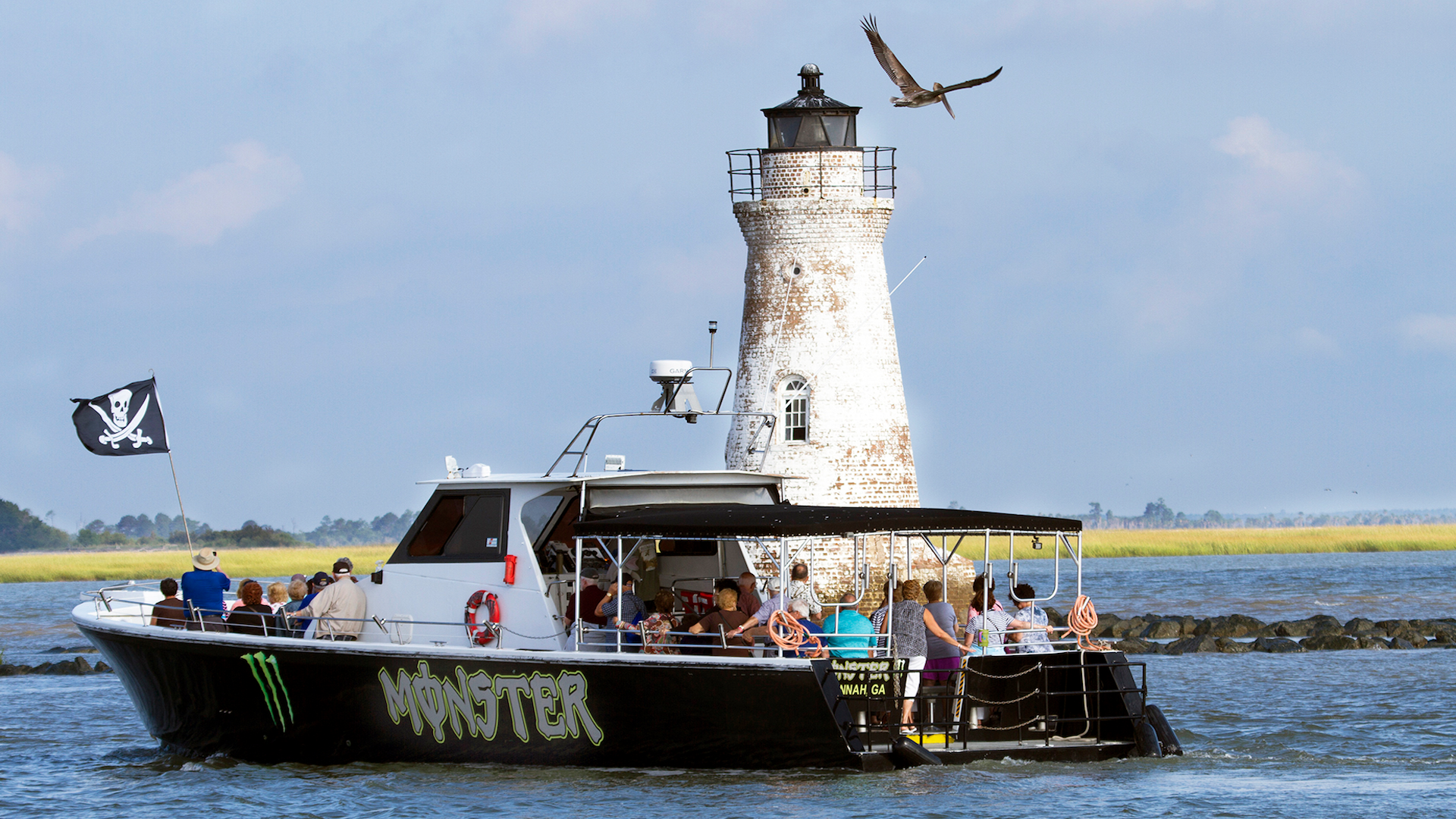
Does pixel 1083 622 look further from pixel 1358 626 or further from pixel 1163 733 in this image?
pixel 1358 626

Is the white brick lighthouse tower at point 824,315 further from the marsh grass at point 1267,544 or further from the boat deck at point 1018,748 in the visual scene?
the marsh grass at point 1267,544

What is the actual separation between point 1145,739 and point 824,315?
14.3m

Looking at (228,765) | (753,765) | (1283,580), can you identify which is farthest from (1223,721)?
(1283,580)

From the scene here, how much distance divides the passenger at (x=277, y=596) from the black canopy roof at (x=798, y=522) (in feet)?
9.28

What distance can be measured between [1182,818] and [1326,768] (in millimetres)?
2819

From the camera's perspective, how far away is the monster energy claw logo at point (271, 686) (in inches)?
546

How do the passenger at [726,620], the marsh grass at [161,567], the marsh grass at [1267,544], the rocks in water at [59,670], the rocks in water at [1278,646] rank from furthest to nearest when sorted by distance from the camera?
the marsh grass at [1267,544] < the marsh grass at [161,567] < the rocks in water at [1278,646] < the rocks in water at [59,670] < the passenger at [726,620]

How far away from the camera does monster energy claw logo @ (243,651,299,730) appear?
13859 millimetres

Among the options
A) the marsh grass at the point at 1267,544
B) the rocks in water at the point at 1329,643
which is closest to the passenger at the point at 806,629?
the rocks in water at the point at 1329,643

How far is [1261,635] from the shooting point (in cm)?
3114

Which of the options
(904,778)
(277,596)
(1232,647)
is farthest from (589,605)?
(1232,647)

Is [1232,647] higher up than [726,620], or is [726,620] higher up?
[726,620]

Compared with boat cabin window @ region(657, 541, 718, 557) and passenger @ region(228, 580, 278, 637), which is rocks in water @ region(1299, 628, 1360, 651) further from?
passenger @ region(228, 580, 278, 637)

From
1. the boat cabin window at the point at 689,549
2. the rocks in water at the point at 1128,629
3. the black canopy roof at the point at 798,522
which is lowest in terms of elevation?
the rocks in water at the point at 1128,629
